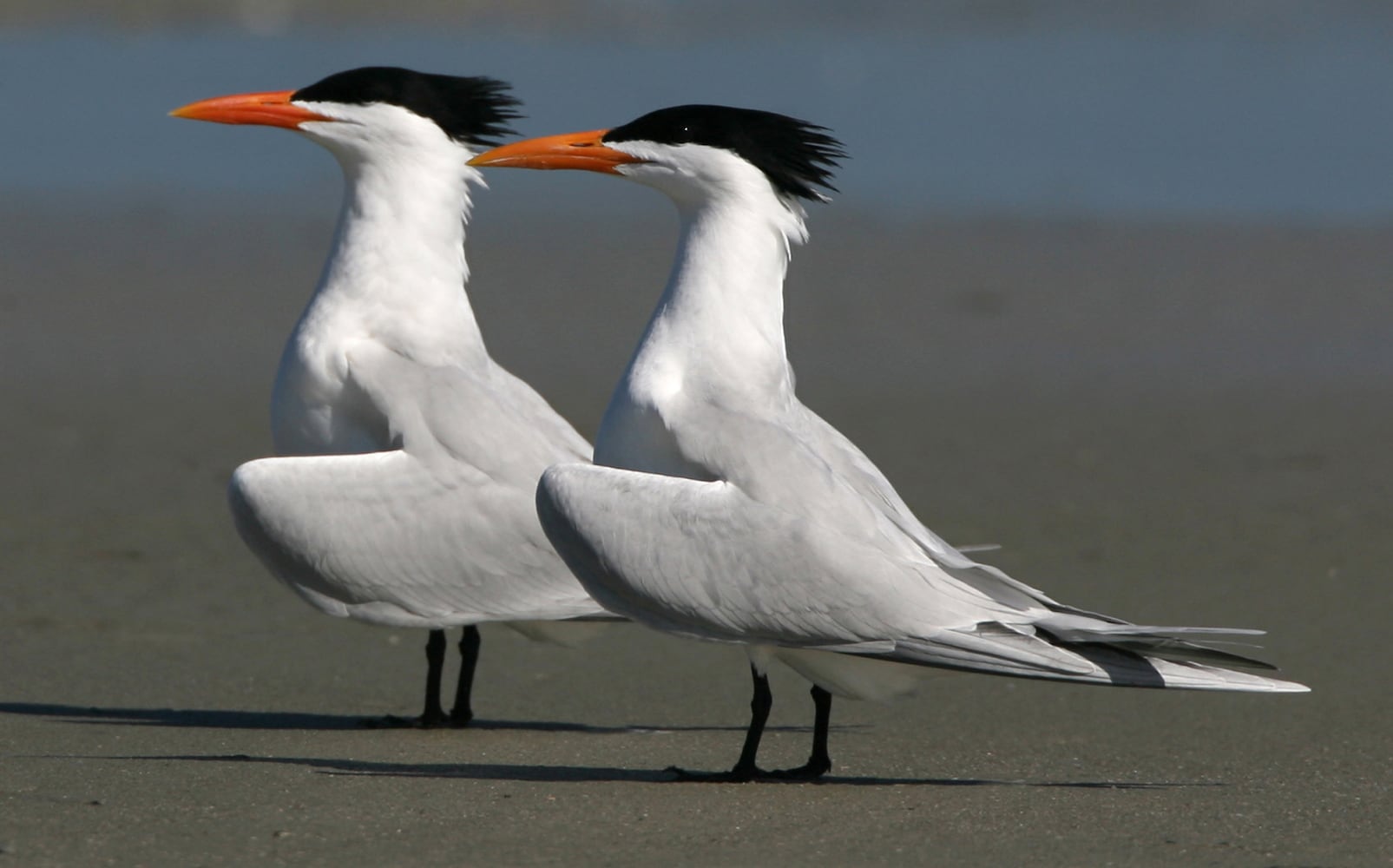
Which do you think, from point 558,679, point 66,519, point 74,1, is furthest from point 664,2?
point 558,679

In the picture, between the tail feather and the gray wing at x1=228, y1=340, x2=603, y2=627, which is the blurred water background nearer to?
the gray wing at x1=228, y1=340, x2=603, y2=627

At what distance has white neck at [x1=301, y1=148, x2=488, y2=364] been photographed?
5.77m

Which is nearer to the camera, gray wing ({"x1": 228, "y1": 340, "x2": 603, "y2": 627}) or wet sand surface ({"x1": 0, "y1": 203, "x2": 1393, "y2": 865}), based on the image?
wet sand surface ({"x1": 0, "y1": 203, "x2": 1393, "y2": 865})

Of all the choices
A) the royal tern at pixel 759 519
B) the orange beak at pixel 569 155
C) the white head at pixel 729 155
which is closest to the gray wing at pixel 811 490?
the royal tern at pixel 759 519

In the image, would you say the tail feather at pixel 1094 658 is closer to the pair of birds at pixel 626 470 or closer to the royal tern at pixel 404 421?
the pair of birds at pixel 626 470

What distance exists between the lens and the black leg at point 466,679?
5.60m

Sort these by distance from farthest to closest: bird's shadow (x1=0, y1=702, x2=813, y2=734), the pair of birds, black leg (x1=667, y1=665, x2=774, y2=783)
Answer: bird's shadow (x1=0, y1=702, x2=813, y2=734) → black leg (x1=667, y1=665, x2=774, y2=783) → the pair of birds

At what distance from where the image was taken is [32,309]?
40.2 ft

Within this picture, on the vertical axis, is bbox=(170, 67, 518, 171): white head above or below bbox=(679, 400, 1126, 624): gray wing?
above

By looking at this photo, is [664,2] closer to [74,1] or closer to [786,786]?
[74,1]

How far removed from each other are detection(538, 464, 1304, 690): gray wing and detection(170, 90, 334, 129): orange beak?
74.8 inches

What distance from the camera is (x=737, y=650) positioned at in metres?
6.54

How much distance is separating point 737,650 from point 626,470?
6.33ft

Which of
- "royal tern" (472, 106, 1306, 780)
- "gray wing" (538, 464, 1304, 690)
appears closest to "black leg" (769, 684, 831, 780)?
"royal tern" (472, 106, 1306, 780)
